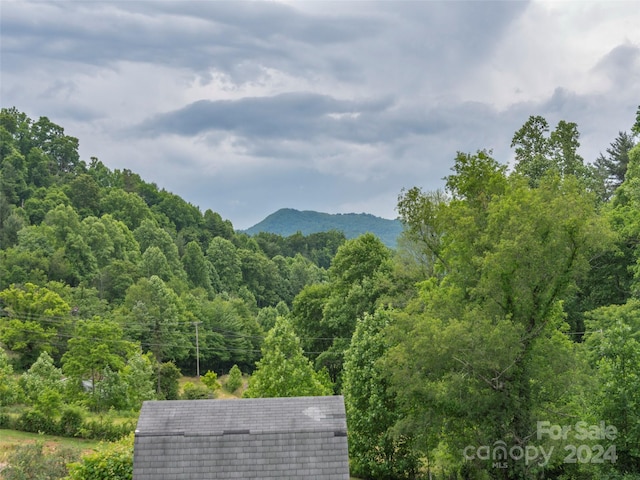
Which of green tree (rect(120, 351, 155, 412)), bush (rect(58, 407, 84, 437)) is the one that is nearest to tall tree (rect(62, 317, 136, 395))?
green tree (rect(120, 351, 155, 412))

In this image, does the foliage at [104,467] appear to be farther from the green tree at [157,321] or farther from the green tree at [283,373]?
the green tree at [157,321]

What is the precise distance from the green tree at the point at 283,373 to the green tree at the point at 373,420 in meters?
2.23

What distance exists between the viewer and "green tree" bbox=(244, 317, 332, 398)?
77.6ft

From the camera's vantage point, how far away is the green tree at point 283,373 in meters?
23.7

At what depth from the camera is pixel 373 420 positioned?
21656 mm

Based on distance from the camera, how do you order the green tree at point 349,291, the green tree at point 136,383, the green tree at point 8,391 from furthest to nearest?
the green tree at point 349,291 → the green tree at point 136,383 → the green tree at point 8,391

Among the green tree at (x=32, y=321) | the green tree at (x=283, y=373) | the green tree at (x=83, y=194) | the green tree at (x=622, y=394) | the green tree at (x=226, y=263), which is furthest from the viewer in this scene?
the green tree at (x=226, y=263)

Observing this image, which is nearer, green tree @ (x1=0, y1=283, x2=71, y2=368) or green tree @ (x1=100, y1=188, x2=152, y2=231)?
green tree @ (x1=0, y1=283, x2=71, y2=368)

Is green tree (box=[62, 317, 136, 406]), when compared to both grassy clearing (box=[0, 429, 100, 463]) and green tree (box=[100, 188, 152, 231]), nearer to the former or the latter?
grassy clearing (box=[0, 429, 100, 463])

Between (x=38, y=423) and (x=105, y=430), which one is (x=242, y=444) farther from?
(x=38, y=423)

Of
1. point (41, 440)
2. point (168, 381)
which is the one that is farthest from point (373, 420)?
point (168, 381)

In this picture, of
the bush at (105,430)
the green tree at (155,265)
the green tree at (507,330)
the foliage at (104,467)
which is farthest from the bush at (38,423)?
the green tree at (155,265)

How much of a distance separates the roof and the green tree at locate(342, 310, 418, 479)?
7480 mm

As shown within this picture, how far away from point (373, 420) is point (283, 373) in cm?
401
